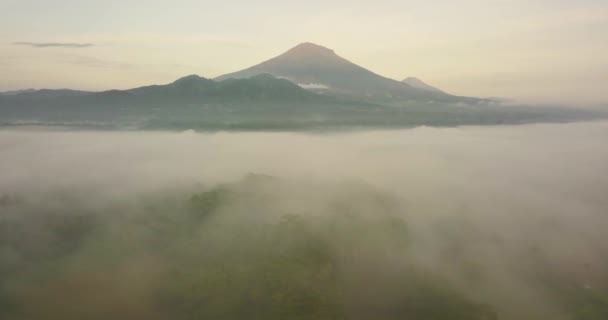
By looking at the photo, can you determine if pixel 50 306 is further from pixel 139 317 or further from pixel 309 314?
pixel 309 314

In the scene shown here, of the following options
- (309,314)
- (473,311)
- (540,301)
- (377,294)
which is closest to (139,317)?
(309,314)

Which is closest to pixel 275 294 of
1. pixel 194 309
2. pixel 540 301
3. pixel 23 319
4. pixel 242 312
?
pixel 242 312

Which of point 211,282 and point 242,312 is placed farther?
point 211,282

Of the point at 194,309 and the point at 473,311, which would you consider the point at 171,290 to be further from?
the point at 473,311

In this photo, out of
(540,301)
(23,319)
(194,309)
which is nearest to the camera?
(23,319)

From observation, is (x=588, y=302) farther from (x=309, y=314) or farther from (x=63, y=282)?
(x=63, y=282)

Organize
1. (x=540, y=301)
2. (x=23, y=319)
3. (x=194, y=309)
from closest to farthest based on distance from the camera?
(x=23, y=319) → (x=194, y=309) → (x=540, y=301)

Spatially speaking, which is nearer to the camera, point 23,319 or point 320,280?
point 23,319
